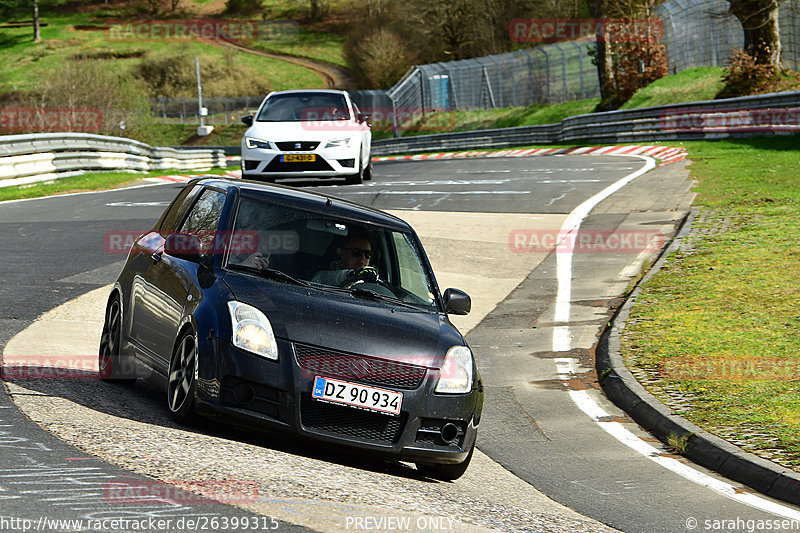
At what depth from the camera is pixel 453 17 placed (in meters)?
86.1

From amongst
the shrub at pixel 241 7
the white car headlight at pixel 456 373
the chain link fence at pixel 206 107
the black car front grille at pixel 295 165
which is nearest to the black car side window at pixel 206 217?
the white car headlight at pixel 456 373

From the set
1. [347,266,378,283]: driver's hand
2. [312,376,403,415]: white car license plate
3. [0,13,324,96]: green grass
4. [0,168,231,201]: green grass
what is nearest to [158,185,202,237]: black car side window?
[347,266,378,283]: driver's hand

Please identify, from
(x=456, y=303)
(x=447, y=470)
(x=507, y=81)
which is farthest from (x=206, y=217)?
(x=507, y=81)

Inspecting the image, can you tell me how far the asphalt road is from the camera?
5.45m

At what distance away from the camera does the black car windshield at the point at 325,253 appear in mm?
6996

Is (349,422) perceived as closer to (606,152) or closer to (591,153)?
(606,152)

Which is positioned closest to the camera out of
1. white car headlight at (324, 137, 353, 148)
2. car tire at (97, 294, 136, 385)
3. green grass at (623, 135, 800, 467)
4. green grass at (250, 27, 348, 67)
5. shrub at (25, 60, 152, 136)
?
car tire at (97, 294, 136, 385)

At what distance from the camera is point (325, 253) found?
7.17m

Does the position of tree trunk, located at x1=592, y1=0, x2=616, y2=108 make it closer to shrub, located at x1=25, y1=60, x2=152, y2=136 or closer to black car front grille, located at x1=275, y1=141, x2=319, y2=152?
black car front grille, located at x1=275, y1=141, x2=319, y2=152

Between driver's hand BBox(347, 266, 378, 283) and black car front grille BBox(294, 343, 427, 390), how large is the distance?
3.38 ft

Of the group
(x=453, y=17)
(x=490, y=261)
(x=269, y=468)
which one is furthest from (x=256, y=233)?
(x=453, y=17)

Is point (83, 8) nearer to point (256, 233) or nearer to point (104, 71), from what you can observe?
point (104, 71)

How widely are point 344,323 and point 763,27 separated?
33271mm

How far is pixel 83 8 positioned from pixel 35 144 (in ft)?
373
